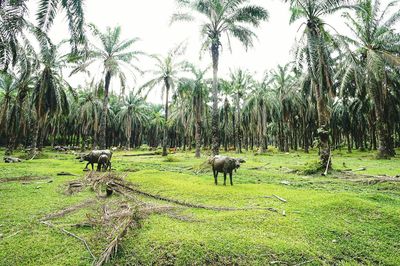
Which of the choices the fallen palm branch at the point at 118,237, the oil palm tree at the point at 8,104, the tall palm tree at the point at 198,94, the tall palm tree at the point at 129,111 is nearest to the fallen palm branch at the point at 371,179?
the fallen palm branch at the point at 118,237

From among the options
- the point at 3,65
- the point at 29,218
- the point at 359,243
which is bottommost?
the point at 359,243

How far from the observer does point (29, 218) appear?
606 centimetres

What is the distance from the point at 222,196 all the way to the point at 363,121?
38022 millimetres

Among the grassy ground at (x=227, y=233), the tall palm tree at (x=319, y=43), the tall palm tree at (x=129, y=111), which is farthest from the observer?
the tall palm tree at (x=129, y=111)

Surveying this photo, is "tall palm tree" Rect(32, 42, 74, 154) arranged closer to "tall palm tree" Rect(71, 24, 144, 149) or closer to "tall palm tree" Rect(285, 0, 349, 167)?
"tall palm tree" Rect(71, 24, 144, 149)

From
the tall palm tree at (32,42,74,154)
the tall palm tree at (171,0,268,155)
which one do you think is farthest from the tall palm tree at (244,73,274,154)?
the tall palm tree at (32,42,74,154)

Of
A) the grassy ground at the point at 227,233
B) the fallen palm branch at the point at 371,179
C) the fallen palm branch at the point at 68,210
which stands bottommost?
the grassy ground at the point at 227,233

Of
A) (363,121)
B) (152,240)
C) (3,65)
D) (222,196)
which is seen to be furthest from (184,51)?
(363,121)

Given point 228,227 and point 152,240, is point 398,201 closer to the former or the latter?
point 228,227

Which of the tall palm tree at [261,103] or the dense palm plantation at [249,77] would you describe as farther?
the tall palm tree at [261,103]

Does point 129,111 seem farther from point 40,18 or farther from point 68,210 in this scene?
point 68,210

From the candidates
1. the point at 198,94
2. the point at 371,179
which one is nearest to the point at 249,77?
the point at 198,94

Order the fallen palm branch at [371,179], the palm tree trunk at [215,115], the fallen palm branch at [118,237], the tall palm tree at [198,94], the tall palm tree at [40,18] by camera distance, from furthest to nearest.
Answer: the tall palm tree at [198,94] → the palm tree trunk at [215,115] → the fallen palm branch at [371,179] → the tall palm tree at [40,18] → the fallen palm branch at [118,237]

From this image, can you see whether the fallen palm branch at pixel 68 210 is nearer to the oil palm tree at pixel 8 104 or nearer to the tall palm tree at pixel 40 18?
the tall palm tree at pixel 40 18
